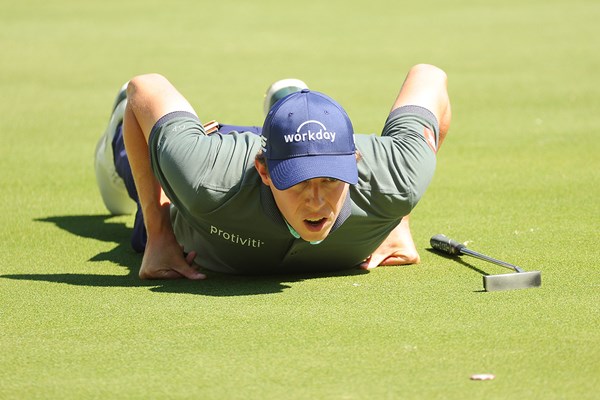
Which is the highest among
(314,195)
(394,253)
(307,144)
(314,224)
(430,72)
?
(430,72)

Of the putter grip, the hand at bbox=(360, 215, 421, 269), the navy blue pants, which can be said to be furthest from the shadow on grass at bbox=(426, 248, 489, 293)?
the navy blue pants

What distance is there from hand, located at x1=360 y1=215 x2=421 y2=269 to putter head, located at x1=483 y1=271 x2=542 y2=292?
0.61 meters

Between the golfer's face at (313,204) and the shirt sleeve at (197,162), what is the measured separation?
19 cm

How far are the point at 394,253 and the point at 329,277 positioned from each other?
1.08 feet

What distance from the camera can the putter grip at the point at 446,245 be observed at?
4.48 metres

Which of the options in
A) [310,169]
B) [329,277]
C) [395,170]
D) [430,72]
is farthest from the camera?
[430,72]

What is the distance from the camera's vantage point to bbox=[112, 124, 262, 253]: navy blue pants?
188 inches

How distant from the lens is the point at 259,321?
352 centimetres

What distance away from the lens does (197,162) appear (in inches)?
152

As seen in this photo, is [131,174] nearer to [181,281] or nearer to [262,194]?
[181,281]

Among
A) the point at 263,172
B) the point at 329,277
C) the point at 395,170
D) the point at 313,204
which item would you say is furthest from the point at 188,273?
the point at 395,170

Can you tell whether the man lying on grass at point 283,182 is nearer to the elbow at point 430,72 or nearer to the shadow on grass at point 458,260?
the elbow at point 430,72

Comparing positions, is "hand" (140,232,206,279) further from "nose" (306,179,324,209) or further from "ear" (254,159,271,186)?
"nose" (306,179,324,209)

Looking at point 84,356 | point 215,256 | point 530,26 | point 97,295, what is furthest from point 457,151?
point 530,26
